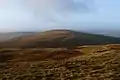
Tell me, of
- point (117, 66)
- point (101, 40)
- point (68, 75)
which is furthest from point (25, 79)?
point (101, 40)

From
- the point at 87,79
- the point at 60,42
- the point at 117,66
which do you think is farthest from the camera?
the point at 60,42

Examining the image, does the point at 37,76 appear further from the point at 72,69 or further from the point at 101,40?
the point at 101,40

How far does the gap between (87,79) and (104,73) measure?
3.27 metres

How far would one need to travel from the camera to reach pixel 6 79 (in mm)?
27312

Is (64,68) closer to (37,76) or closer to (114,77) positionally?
(37,76)

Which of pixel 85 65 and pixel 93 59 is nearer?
pixel 85 65

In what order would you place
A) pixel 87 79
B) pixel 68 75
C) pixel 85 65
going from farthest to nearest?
pixel 85 65
pixel 68 75
pixel 87 79

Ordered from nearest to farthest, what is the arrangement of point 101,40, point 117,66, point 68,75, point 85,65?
point 68,75 < point 117,66 < point 85,65 < point 101,40

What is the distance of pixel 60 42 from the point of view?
137 m

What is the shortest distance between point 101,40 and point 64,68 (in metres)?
135

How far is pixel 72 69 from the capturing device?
31750 millimetres

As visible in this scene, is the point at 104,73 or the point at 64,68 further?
the point at 64,68

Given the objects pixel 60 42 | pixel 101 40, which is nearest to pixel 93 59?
pixel 60 42

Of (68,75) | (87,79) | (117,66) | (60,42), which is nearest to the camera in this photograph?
(87,79)
